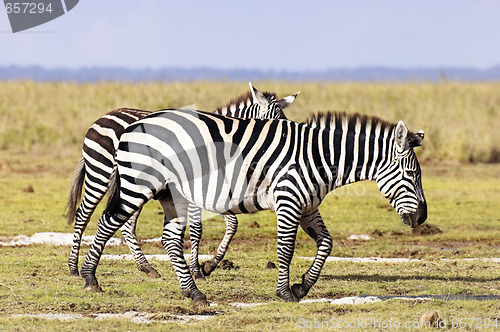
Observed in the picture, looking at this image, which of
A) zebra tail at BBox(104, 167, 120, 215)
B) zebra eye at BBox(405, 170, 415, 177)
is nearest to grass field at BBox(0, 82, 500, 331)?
zebra tail at BBox(104, 167, 120, 215)

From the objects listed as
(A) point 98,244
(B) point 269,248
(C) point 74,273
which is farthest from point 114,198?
(B) point 269,248

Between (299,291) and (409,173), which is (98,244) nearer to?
(299,291)


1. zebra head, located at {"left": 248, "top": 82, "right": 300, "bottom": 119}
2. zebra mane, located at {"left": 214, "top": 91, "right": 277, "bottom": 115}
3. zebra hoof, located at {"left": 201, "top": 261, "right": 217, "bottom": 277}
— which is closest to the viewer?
zebra hoof, located at {"left": 201, "top": 261, "right": 217, "bottom": 277}

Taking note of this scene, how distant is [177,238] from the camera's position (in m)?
8.12

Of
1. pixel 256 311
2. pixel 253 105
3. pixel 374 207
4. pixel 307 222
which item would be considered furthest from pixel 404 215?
pixel 374 207

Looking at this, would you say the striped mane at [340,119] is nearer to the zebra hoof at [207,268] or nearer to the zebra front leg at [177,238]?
the zebra front leg at [177,238]

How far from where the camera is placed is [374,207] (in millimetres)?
16172

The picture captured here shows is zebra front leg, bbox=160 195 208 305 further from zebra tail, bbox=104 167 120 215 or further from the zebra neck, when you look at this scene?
the zebra neck

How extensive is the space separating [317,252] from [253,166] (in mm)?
1189

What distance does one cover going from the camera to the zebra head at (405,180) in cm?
775

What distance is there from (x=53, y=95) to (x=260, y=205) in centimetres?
2602

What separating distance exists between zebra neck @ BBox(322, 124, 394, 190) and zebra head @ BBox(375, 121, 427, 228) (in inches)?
2.6

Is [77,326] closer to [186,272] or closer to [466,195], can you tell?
[186,272]

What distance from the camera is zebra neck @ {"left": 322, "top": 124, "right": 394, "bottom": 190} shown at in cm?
782
